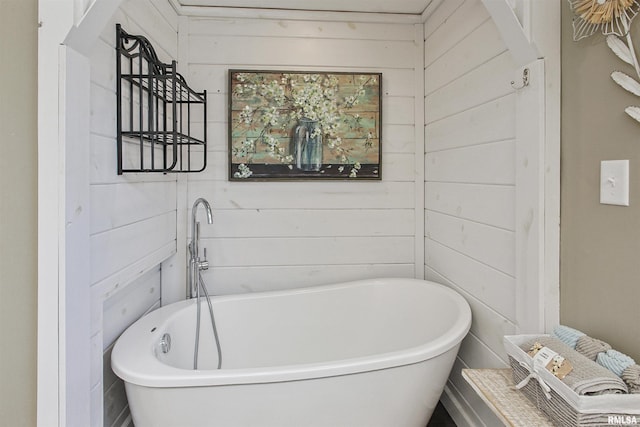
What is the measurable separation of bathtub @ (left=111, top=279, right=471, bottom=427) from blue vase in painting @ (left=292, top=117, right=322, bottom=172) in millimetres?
755

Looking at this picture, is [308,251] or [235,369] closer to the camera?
[235,369]

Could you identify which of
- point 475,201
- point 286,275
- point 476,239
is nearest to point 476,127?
point 475,201

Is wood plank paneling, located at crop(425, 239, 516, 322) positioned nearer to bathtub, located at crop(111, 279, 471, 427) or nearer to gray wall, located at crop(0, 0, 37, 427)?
bathtub, located at crop(111, 279, 471, 427)

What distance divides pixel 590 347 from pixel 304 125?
5.93 feet

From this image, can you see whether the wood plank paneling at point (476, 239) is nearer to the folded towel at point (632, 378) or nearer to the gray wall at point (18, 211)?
the folded towel at point (632, 378)

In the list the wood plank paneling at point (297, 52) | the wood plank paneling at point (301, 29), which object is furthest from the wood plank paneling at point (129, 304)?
the wood plank paneling at point (301, 29)

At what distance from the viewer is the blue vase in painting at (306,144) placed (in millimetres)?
2377

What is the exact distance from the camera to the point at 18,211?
1.06m

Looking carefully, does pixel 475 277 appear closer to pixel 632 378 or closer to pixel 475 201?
pixel 475 201

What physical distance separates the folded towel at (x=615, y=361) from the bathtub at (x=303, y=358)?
24.2 inches

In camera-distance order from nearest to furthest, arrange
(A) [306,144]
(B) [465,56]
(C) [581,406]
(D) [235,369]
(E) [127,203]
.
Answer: (C) [581,406] → (D) [235,369] → (E) [127,203] → (B) [465,56] → (A) [306,144]

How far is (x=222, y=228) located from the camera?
7.84ft

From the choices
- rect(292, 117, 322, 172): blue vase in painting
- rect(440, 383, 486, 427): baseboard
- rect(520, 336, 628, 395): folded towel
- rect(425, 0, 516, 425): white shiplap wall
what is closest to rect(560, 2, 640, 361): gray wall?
rect(520, 336, 628, 395): folded towel

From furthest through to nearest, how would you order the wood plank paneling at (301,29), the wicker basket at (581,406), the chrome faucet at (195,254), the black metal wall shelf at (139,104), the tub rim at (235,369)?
the wood plank paneling at (301,29), the chrome faucet at (195,254), the black metal wall shelf at (139,104), the tub rim at (235,369), the wicker basket at (581,406)
